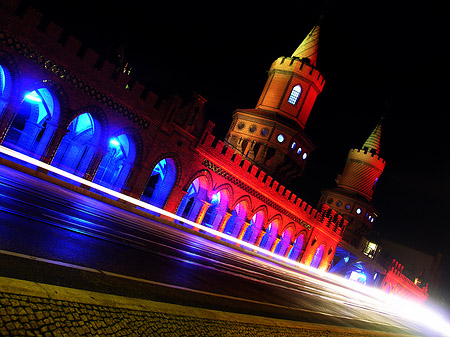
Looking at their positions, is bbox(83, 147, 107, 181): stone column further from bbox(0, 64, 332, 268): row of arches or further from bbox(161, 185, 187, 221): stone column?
bbox(161, 185, 187, 221): stone column

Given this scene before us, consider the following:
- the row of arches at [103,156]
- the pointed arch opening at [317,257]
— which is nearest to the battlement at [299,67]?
the row of arches at [103,156]

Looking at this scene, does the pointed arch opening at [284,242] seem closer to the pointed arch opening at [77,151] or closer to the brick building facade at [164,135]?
the brick building facade at [164,135]

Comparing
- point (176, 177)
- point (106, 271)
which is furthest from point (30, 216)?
point (176, 177)

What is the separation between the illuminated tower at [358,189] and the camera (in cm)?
4366

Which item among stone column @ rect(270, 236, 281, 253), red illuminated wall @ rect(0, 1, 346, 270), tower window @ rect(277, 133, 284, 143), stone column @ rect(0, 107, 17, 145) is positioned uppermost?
tower window @ rect(277, 133, 284, 143)

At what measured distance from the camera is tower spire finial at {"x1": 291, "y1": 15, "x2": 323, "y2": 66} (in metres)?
32.3

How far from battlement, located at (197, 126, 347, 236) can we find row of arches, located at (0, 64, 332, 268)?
0.87m

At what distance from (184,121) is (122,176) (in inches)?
178

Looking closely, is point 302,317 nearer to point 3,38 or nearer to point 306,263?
point 3,38

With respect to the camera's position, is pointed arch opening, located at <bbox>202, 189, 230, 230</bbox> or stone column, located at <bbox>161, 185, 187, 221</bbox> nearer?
stone column, located at <bbox>161, 185, 187, 221</bbox>

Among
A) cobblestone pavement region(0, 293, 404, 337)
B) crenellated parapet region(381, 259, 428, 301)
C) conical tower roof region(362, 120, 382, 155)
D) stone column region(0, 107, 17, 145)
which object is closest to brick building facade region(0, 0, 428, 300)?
stone column region(0, 107, 17, 145)

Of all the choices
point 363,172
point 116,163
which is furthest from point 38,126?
point 363,172

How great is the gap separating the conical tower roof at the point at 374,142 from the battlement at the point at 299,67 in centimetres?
1875

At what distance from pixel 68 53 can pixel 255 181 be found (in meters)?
14.2
